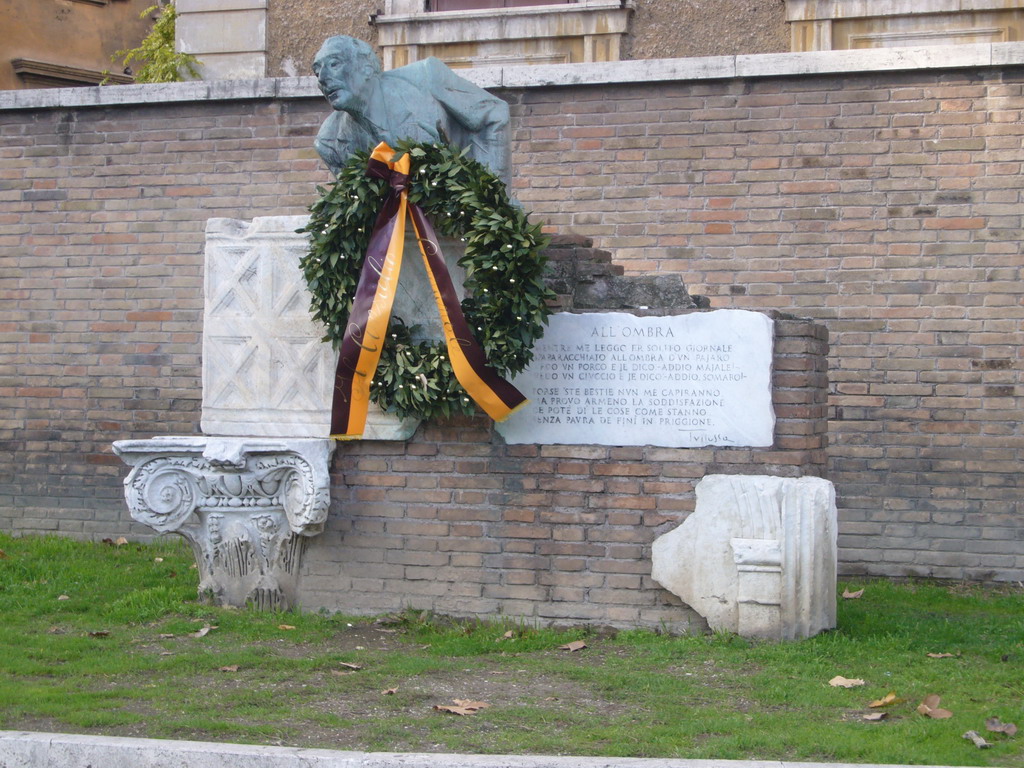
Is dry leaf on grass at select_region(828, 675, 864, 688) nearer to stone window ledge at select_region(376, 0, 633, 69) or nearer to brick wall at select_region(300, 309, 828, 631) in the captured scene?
brick wall at select_region(300, 309, 828, 631)

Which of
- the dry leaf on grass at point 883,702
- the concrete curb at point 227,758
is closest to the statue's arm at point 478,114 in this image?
the dry leaf on grass at point 883,702

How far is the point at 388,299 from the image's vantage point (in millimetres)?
6488

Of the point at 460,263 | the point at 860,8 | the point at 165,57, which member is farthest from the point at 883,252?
the point at 165,57

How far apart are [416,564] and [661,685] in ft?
5.94

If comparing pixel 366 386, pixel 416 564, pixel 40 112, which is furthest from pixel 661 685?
pixel 40 112

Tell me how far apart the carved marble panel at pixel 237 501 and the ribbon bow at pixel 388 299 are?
1.63 ft

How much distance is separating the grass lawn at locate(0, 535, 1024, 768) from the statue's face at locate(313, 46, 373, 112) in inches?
107

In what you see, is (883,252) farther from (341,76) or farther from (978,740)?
(978,740)

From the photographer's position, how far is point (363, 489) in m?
→ 6.83

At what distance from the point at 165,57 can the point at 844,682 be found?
9.70m

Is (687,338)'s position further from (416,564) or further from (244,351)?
(244,351)

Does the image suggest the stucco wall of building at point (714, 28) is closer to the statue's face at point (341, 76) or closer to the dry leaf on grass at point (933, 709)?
the statue's face at point (341, 76)

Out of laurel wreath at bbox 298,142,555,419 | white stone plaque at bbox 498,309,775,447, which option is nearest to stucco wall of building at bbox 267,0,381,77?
laurel wreath at bbox 298,142,555,419

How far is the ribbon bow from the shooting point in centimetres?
641
